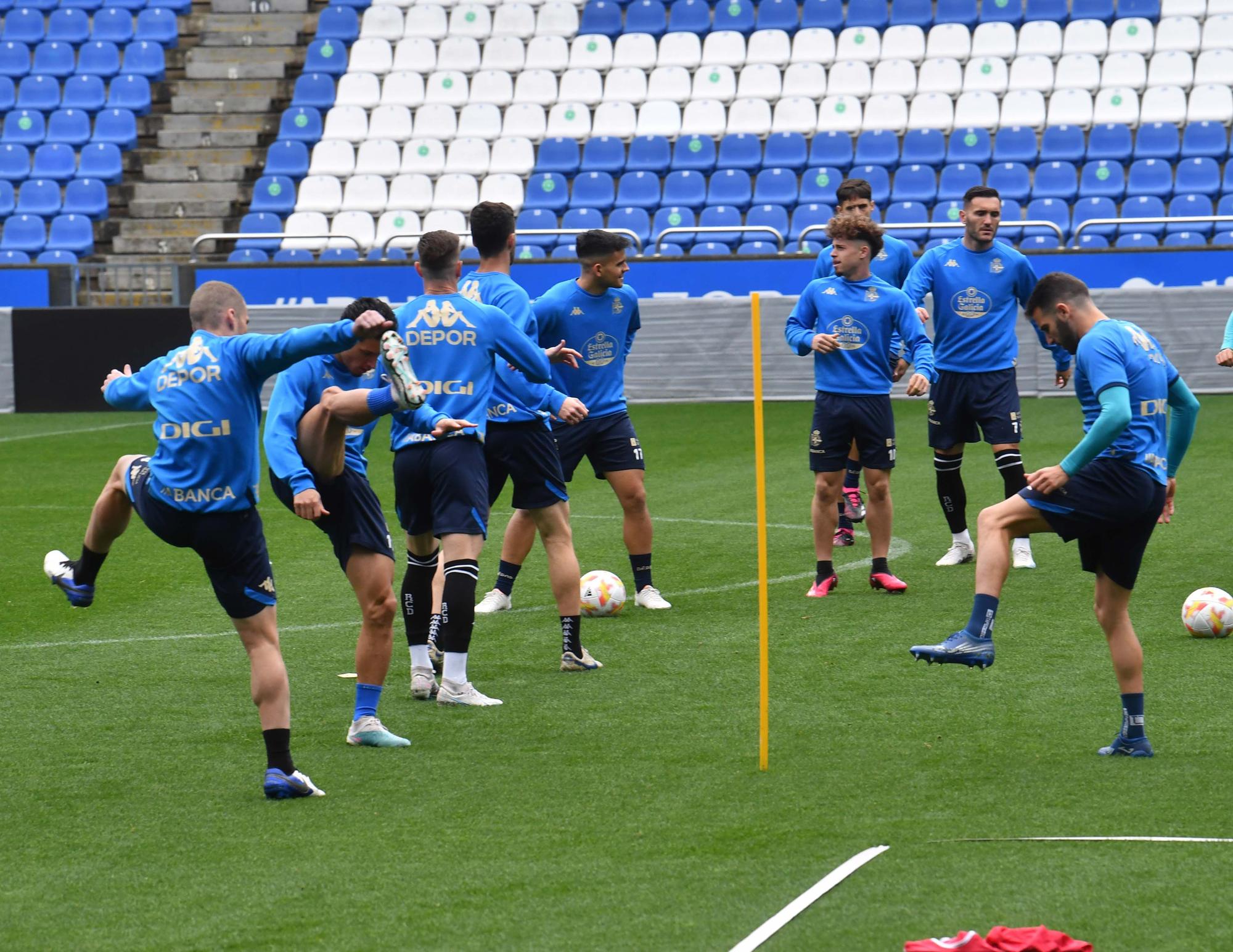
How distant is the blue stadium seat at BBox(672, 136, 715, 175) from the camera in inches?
910

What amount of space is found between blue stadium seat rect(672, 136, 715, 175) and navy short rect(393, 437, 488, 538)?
16745mm

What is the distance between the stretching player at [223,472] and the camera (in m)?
5.50

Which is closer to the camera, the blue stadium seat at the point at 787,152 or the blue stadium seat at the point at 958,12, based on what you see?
the blue stadium seat at the point at 787,152

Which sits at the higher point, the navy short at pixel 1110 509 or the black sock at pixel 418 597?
the navy short at pixel 1110 509

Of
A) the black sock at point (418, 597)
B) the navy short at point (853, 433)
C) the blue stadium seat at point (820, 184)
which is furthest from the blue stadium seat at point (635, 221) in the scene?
the black sock at point (418, 597)

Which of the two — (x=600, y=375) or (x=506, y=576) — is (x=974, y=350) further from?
(x=506, y=576)

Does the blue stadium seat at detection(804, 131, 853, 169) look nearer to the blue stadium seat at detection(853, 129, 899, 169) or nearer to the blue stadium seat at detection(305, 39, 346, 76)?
the blue stadium seat at detection(853, 129, 899, 169)

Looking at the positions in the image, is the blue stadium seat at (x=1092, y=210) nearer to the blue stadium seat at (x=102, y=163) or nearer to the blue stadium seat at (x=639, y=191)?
the blue stadium seat at (x=639, y=191)

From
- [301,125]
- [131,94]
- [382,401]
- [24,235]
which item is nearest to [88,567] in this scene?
[382,401]

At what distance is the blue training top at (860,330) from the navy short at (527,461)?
212 centimetres

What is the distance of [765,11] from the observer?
2467 centimetres

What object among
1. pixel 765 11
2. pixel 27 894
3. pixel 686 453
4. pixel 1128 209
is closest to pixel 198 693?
pixel 27 894

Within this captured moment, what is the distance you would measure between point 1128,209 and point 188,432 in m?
17.1

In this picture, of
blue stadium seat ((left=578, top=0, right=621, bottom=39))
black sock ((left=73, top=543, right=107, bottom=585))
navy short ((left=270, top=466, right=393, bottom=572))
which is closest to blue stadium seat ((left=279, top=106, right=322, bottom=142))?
blue stadium seat ((left=578, top=0, right=621, bottom=39))
